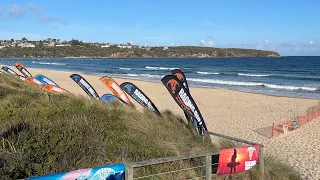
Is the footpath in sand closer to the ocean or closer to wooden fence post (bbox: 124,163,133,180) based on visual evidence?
wooden fence post (bbox: 124,163,133,180)

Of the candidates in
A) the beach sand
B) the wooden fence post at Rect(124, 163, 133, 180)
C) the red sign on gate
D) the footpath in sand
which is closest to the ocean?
the beach sand

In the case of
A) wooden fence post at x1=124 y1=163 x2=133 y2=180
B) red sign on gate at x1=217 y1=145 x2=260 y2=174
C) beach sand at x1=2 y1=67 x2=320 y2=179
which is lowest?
beach sand at x1=2 y1=67 x2=320 y2=179

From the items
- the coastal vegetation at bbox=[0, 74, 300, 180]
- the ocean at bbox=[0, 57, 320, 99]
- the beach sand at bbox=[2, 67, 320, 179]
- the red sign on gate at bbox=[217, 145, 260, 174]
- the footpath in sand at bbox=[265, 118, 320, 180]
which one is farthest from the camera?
the ocean at bbox=[0, 57, 320, 99]

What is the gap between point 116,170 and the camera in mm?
3943

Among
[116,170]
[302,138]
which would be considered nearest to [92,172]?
[116,170]

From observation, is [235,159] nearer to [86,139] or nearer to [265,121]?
[86,139]

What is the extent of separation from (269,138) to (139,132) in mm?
7926

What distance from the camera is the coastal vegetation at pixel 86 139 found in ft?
15.3

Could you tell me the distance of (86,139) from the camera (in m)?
5.53

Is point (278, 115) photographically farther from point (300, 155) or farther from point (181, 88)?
point (181, 88)

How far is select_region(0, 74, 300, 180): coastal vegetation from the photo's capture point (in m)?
4.66

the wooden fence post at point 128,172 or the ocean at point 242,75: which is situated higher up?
the wooden fence post at point 128,172

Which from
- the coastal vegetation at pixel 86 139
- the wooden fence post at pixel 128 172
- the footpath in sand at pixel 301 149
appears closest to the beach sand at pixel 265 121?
the footpath in sand at pixel 301 149

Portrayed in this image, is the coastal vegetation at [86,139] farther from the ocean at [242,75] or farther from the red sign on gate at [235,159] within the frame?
the ocean at [242,75]
